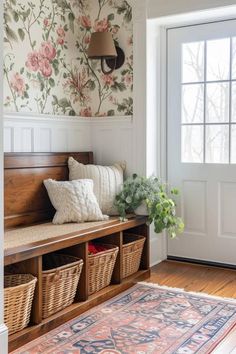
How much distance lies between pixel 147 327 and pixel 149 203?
0.99 m

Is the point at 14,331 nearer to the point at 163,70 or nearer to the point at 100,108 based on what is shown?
the point at 100,108

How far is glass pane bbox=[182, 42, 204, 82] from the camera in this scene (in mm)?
3584

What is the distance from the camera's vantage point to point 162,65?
369cm

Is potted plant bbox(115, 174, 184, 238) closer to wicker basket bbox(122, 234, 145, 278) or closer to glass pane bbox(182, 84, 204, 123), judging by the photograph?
wicker basket bbox(122, 234, 145, 278)

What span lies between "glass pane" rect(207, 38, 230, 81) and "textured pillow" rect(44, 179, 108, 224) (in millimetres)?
1392

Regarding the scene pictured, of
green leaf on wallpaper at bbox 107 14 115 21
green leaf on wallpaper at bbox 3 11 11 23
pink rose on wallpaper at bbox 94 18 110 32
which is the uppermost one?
green leaf on wallpaper at bbox 107 14 115 21

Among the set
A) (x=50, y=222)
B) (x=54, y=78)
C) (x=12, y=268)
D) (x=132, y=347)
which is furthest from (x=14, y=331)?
(x=54, y=78)

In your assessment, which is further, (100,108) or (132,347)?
(100,108)

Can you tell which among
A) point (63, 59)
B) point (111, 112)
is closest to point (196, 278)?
point (111, 112)

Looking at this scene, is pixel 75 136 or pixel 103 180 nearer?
pixel 103 180

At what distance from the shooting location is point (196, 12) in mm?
3334

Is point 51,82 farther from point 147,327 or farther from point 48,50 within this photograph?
point 147,327

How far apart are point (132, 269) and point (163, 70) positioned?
165 centimetres

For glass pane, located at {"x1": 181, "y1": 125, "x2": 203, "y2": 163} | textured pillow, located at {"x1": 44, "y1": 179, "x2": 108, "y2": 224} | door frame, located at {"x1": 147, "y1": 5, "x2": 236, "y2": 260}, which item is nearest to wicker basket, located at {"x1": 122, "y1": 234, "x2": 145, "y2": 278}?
textured pillow, located at {"x1": 44, "y1": 179, "x2": 108, "y2": 224}
